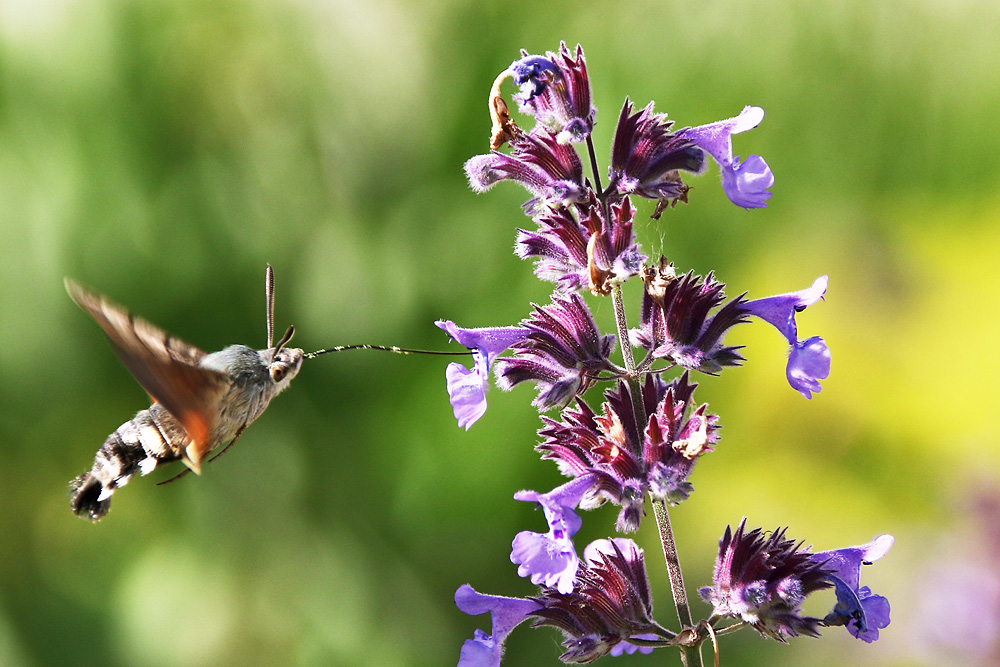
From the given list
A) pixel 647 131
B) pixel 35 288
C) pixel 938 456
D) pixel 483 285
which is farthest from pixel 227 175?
pixel 938 456

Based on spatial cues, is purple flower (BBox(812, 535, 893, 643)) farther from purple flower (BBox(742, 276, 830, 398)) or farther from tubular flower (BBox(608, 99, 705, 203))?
tubular flower (BBox(608, 99, 705, 203))

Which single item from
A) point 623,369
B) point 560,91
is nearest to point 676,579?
point 623,369

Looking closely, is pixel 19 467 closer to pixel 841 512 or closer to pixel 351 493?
pixel 351 493

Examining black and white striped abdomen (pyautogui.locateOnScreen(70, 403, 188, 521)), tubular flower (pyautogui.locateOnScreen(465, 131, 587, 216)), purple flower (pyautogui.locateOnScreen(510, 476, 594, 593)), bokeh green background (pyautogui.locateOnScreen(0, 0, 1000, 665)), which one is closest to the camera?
purple flower (pyautogui.locateOnScreen(510, 476, 594, 593))

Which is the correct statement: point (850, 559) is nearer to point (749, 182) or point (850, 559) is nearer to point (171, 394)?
point (749, 182)

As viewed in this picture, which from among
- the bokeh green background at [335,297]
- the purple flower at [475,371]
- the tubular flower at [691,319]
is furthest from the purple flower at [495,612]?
the bokeh green background at [335,297]

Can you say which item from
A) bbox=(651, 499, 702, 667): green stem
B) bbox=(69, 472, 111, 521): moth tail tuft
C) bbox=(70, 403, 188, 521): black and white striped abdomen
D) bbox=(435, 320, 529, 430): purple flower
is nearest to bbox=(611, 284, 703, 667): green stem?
bbox=(651, 499, 702, 667): green stem

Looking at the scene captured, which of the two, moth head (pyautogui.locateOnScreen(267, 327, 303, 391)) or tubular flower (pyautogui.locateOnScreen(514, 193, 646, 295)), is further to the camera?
moth head (pyautogui.locateOnScreen(267, 327, 303, 391))
